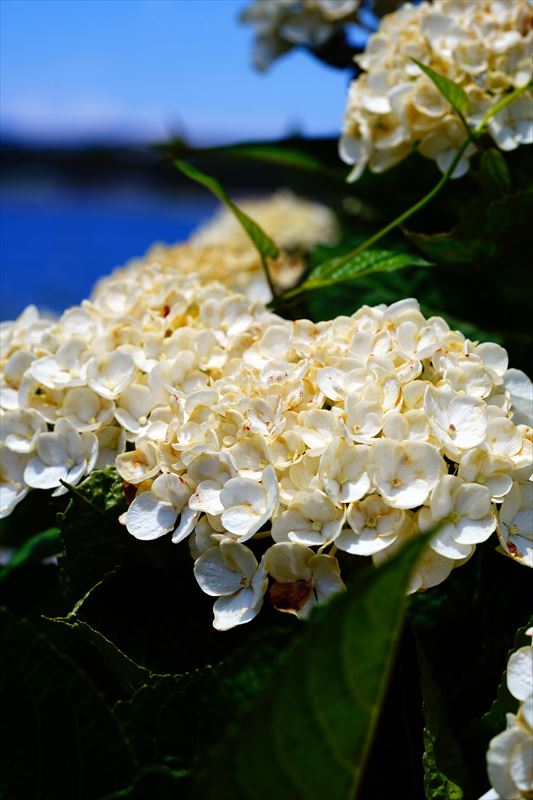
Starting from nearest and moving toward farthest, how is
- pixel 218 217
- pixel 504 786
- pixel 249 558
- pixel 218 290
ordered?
A: pixel 504 786 < pixel 249 558 < pixel 218 290 < pixel 218 217

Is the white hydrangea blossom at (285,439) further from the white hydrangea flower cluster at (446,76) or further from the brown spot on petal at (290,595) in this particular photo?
the white hydrangea flower cluster at (446,76)

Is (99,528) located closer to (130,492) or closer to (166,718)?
(130,492)

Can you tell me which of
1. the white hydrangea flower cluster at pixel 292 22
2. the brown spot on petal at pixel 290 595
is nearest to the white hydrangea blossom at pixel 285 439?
the brown spot on petal at pixel 290 595

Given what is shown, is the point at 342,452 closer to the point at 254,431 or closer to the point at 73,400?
the point at 254,431

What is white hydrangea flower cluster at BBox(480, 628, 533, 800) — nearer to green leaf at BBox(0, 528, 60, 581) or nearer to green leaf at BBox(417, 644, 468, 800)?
green leaf at BBox(417, 644, 468, 800)

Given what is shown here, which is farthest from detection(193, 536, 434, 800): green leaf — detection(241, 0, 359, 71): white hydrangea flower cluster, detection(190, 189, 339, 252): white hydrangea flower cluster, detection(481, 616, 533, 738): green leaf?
detection(190, 189, 339, 252): white hydrangea flower cluster

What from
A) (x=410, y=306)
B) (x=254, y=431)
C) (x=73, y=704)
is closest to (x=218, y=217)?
(x=410, y=306)

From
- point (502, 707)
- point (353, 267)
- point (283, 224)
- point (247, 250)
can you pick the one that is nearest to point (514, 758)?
point (502, 707)
